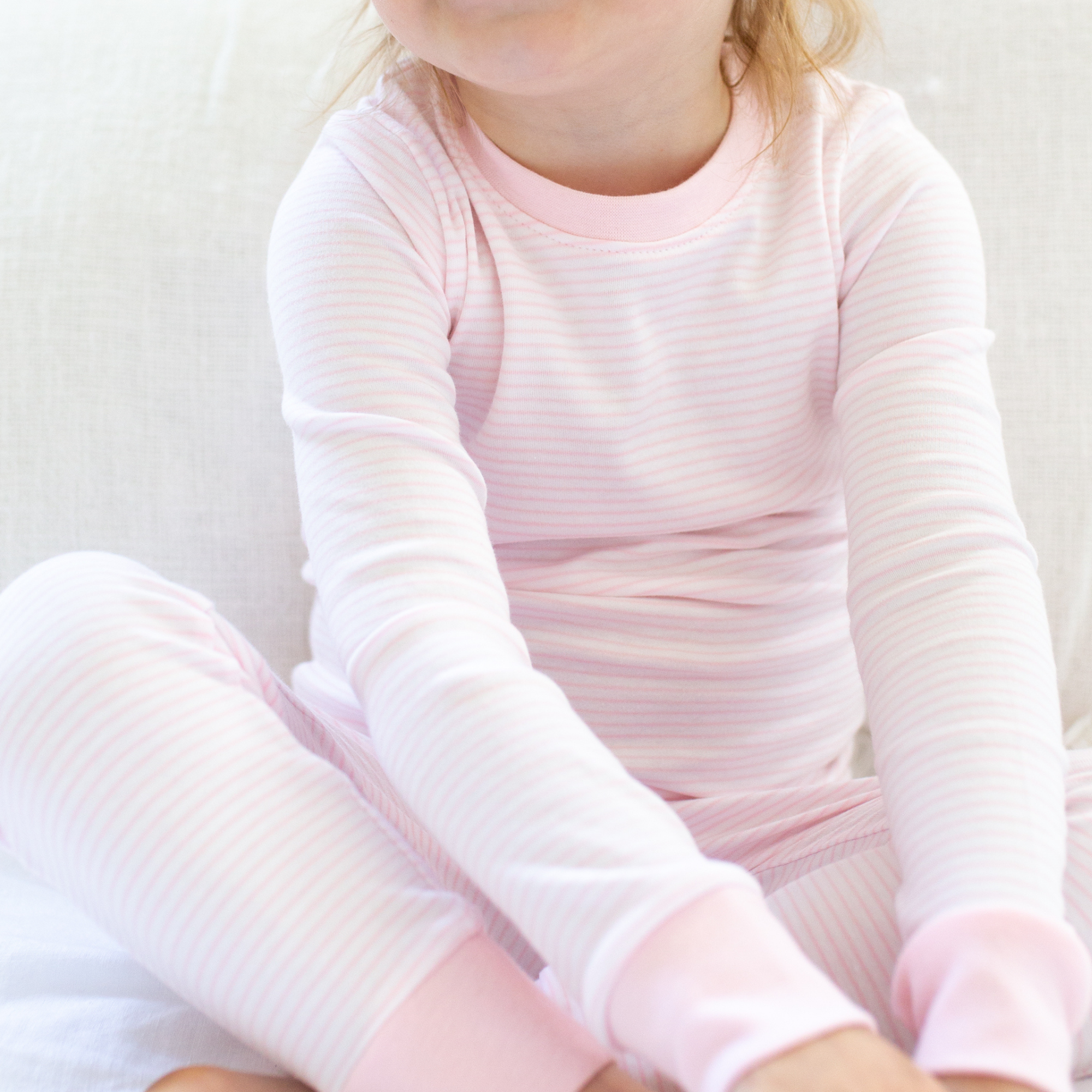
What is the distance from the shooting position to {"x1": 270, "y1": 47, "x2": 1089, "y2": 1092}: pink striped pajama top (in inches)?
19.6

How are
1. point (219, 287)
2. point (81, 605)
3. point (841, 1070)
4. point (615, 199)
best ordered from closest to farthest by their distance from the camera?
point (841, 1070) → point (81, 605) → point (615, 199) → point (219, 287)

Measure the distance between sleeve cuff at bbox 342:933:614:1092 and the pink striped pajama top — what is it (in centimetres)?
3

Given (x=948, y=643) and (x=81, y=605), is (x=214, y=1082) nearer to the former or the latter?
(x=81, y=605)

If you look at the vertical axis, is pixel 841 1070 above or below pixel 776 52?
below

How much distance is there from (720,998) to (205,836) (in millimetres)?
202

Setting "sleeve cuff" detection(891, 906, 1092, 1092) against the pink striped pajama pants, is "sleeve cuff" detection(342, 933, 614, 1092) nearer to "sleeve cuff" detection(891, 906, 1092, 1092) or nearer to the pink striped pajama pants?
the pink striped pajama pants

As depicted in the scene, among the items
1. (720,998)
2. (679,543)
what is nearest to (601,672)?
(679,543)

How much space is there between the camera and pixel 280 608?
A: 0.90 m

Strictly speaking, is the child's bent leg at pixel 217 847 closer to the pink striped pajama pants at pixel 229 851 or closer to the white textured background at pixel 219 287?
the pink striped pajama pants at pixel 229 851

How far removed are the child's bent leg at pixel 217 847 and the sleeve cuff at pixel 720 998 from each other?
54mm

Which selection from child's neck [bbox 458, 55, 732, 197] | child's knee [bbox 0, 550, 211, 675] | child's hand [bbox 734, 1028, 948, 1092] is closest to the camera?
child's hand [bbox 734, 1028, 948, 1092]

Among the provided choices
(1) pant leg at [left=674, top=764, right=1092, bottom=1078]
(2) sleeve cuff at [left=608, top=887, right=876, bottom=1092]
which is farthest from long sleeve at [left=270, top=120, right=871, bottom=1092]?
(1) pant leg at [left=674, top=764, right=1092, bottom=1078]

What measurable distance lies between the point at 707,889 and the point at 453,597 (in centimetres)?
18

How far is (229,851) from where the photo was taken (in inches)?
20.2
